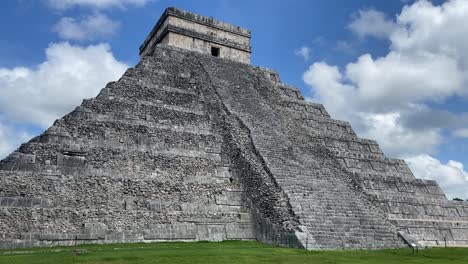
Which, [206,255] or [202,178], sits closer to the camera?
[206,255]

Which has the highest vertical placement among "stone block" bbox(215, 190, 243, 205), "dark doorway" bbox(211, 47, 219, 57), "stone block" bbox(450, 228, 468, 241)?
"dark doorway" bbox(211, 47, 219, 57)

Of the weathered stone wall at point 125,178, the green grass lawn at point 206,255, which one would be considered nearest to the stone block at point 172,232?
the weathered stone wall at point 125,178

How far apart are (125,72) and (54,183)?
22.1 ft

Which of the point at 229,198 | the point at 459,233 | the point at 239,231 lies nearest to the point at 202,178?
the point at 229,198

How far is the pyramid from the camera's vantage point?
13.1 metres

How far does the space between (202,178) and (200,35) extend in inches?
452

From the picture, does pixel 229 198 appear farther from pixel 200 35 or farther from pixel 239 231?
pixel 200 35

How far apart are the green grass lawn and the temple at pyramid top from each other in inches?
542

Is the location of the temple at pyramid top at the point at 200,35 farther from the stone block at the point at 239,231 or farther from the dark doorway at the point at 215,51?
the stone block at the point at 239,231

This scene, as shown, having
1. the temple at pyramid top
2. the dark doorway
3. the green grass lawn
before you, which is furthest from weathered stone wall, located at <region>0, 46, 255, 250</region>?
the dark doorway

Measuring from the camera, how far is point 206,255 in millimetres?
10750

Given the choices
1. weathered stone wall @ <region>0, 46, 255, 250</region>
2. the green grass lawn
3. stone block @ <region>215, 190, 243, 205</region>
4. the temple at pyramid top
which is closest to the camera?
the green grass lawn

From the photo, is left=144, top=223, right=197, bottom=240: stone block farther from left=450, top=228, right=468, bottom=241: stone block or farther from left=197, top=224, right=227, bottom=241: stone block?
left=450, top=228, right=468, bottom=241: stone block

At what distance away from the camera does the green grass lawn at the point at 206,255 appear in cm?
987
